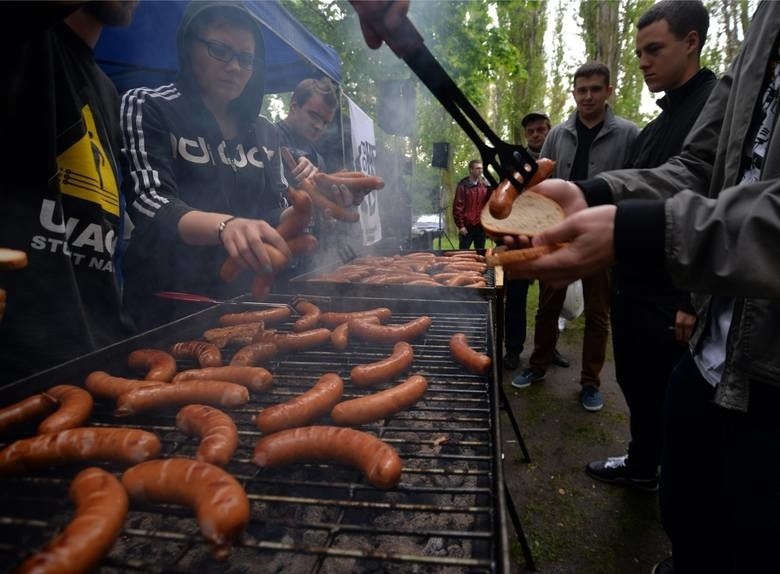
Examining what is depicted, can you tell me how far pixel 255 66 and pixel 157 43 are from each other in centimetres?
247

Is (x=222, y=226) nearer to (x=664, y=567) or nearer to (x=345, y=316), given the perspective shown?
(x=345, y=316)

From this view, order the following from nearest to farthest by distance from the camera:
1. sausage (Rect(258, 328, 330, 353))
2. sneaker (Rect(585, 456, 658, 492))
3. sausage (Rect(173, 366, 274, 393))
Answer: sausage (Rect(173, 366, 274, 393)) → sausage (Rect(258, 328, 330, 353)) → sneaker (Rect(585, 456, 658, 492))

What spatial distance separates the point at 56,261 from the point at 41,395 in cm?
76

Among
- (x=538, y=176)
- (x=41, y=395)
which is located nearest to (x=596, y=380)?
(x=538, y=176)

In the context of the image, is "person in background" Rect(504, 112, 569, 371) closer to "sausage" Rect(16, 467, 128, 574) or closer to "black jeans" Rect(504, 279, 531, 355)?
"black jeans" Rect(504, 279, 531, 355)

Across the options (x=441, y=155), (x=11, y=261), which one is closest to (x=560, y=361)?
(x=11, y=261)

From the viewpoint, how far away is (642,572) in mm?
2879

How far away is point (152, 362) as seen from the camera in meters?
2.31

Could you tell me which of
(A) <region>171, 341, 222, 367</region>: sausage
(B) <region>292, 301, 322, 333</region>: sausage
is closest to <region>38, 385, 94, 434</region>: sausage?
(A) <region>171, 341, 222, 367</region>: sausage

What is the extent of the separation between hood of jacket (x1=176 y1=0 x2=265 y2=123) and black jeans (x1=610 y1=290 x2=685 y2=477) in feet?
12.5

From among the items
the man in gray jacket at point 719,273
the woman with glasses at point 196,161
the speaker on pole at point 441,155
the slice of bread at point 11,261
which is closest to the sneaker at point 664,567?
the man in gray jacket at point 719,273

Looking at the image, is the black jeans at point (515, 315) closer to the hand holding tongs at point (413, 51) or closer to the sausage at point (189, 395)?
the hand holding tongs at point (413, 51)

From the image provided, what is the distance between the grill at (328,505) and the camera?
4.07ft

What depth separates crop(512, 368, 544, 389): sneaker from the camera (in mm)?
5593
